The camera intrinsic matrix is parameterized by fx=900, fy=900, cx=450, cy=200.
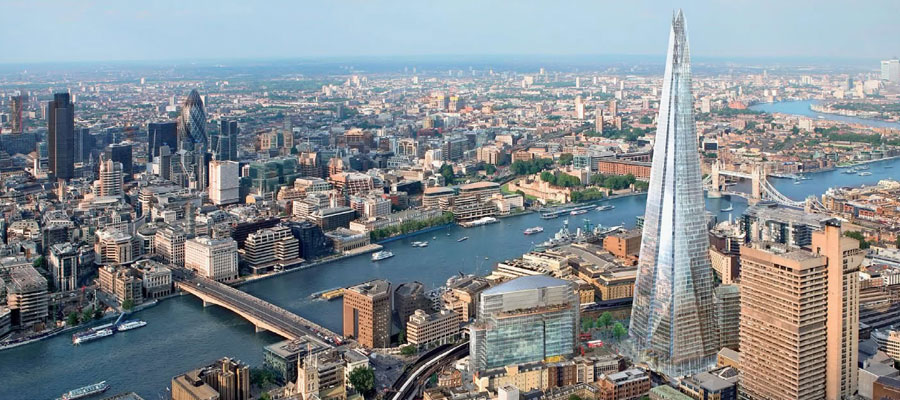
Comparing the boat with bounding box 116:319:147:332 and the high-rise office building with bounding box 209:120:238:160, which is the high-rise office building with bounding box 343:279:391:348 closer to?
the boat with bounding box 116:319:147:332

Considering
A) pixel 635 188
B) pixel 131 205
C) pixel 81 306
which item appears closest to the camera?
pixel 81 306

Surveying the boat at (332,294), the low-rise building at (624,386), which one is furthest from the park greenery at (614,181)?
the low-rise building at (624,386)

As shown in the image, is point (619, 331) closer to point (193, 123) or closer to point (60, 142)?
point (60, 142)

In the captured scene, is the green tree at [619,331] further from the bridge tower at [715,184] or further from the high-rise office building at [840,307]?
the bridge tower at [715,184]

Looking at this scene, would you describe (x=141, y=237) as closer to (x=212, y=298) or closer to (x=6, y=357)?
(x=212, y=298)

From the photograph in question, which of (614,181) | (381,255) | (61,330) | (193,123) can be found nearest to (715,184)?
(614,181)

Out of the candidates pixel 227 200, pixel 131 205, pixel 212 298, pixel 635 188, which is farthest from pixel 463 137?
pixel 212 298
